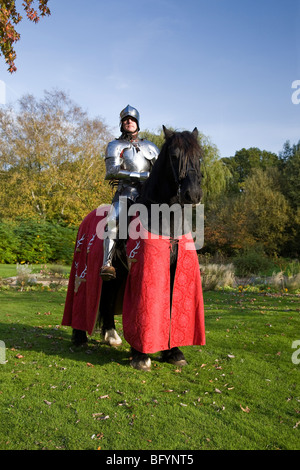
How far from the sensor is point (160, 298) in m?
4.35

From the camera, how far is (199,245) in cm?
506

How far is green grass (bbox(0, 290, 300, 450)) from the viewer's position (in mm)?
2945

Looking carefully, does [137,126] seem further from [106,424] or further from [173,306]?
[106,424]

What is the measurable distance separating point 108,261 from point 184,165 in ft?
5.34

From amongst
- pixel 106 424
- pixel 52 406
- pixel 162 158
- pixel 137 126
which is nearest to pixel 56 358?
pixel 52 406

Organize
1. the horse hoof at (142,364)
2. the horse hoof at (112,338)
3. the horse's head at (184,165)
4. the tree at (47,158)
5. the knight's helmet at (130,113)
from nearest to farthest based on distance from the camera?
the horse's head at (184,165)
the horse hoof at (142,364)
the knight's helmet at (130,113)
the horse hoof at (112,338)
the tree at (47,158)

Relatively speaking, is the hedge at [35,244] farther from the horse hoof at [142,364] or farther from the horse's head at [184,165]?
the horse's head at [184,165]

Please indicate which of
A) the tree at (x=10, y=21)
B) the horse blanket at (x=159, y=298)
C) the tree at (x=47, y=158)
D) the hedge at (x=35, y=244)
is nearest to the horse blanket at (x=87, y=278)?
the horse blanket at (x=159, y=298)

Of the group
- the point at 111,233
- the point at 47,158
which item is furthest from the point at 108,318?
the point at 47,158

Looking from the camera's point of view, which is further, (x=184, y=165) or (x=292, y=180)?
(x=292, y=180)

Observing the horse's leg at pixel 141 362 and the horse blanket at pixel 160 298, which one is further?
the horse's leg at pixel 141 362

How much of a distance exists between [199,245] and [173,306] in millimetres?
979

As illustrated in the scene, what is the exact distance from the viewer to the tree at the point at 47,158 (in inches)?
1039

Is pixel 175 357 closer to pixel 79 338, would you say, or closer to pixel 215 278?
pixel 79 338
